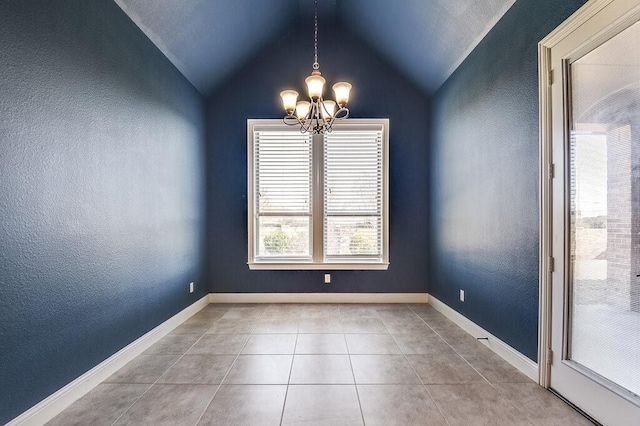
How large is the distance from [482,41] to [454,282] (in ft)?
8.39

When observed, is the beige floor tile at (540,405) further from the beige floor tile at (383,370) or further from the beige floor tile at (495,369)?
the beige floor tile at (383,370)

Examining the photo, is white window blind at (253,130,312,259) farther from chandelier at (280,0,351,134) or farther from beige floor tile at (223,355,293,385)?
beige floor tile at (223,355,293,385)

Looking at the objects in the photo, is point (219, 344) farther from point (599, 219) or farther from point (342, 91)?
point (599, 219)

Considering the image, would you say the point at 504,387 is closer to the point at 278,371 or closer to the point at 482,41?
the point at 278,371

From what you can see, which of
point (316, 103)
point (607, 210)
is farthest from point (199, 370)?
point (607, 210)

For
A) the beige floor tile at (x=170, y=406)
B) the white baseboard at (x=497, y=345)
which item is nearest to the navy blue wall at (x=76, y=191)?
the beige floor tile at (x=170, y=406)

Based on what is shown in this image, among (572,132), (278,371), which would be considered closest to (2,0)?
(278,371)

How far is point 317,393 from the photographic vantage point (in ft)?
6.90

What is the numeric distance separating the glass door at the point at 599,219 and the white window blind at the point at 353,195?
2435 mm

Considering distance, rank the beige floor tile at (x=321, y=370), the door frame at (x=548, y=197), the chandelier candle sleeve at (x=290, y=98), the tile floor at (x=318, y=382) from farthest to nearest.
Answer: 1. the chandelier candle sleeve at (x=290, y=98)
2. the beige floor tile at (x=321, y=370)
3. the door frame at (x=548, y=197)
4. the tile floor at (x=318, y=382)

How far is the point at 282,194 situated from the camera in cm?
441

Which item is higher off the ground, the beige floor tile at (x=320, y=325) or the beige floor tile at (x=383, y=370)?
the beige floor tile at (x=383, y=370)

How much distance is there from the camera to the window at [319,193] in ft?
14.4

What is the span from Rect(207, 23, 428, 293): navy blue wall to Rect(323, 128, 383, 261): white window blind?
0.23 m
